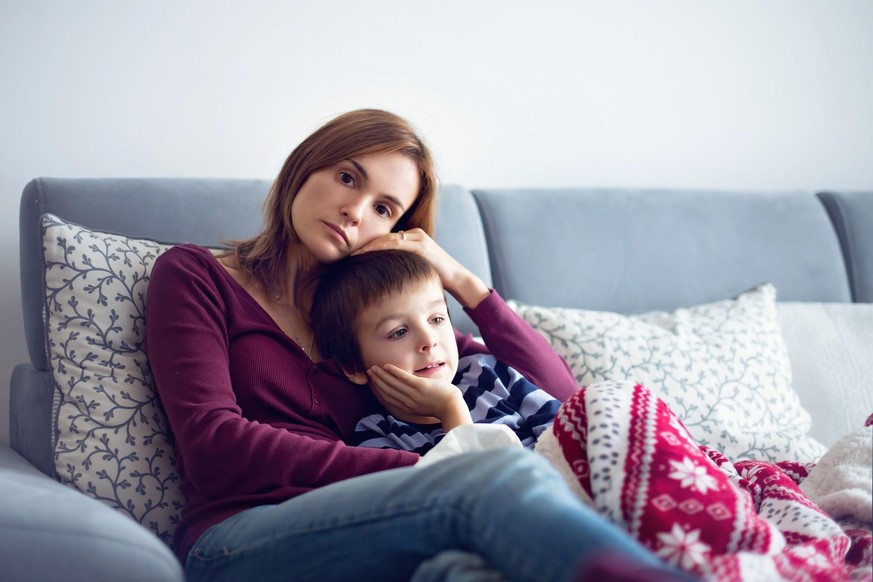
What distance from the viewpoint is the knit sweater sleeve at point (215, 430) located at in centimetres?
123

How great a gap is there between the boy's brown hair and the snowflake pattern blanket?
41 cm

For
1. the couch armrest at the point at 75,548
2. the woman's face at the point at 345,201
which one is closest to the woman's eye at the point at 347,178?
the woman's face at the point at 345,201

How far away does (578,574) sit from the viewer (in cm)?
73

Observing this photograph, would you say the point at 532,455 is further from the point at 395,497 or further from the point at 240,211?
the point at 240,211

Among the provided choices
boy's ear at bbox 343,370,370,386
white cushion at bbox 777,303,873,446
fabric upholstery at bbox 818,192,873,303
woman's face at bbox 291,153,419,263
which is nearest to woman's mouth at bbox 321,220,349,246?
woman's face at bbox 291,153,419,263

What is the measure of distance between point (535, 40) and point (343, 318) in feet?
3.83

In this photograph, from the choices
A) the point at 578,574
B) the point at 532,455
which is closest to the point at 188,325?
the point at 532,455

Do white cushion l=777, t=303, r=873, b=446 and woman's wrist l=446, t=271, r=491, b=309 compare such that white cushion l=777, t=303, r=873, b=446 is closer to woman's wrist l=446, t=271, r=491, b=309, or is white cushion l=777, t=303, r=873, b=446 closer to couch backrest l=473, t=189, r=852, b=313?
couch backrest l=473, t=189, r=852, b=313

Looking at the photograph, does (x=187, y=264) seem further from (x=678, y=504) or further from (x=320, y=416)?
(x=678, y=504)

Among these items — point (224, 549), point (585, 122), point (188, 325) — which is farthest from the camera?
point (585, 122)

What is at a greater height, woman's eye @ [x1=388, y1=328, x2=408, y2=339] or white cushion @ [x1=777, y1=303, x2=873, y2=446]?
woman's eye @ [x1=388, y1=328, x2=408, y2=339]

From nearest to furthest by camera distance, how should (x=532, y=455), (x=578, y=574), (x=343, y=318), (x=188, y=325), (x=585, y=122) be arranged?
(x=578, y=574)
(x=532, y=455)
(x=188, y=325)
(x=343, y=318)
(x=585, y=122)

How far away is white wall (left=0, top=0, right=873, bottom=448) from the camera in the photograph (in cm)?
185

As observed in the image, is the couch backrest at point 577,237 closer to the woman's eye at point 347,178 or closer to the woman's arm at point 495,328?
the woman's arm at point 495,328
